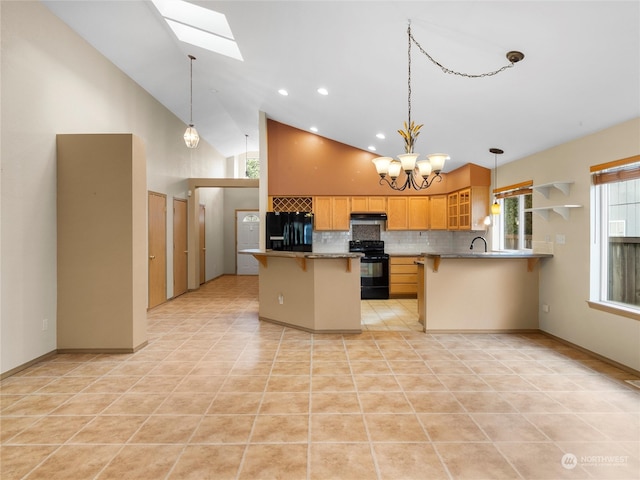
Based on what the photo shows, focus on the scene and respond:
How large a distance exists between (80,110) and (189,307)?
3.49 metres

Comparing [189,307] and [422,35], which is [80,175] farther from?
[422,35]

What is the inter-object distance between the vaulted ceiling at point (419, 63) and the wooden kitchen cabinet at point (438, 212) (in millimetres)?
1265

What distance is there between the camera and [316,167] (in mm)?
7230

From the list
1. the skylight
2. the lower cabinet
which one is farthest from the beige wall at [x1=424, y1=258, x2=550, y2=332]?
the skylight

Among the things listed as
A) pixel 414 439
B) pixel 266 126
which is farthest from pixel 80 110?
pixel 414 439

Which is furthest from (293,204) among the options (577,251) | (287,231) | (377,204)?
(577,251)

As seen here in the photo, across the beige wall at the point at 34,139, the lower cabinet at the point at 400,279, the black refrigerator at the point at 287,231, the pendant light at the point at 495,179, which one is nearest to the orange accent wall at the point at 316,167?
the black refrigerator at the point at 287,231

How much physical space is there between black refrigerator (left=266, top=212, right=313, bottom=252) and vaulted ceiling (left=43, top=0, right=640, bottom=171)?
186 centimetres

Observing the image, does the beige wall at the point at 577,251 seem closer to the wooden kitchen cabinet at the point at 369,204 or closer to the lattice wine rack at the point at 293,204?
the wooden kitchen cabinet at the point at 369,204

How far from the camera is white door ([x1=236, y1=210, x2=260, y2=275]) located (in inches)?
430

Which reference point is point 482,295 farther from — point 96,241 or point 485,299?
point 96,241

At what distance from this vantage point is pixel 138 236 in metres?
4.07

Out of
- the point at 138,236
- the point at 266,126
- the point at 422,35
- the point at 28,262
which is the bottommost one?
the point at 28,262

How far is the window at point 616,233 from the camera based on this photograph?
3.38 metres
